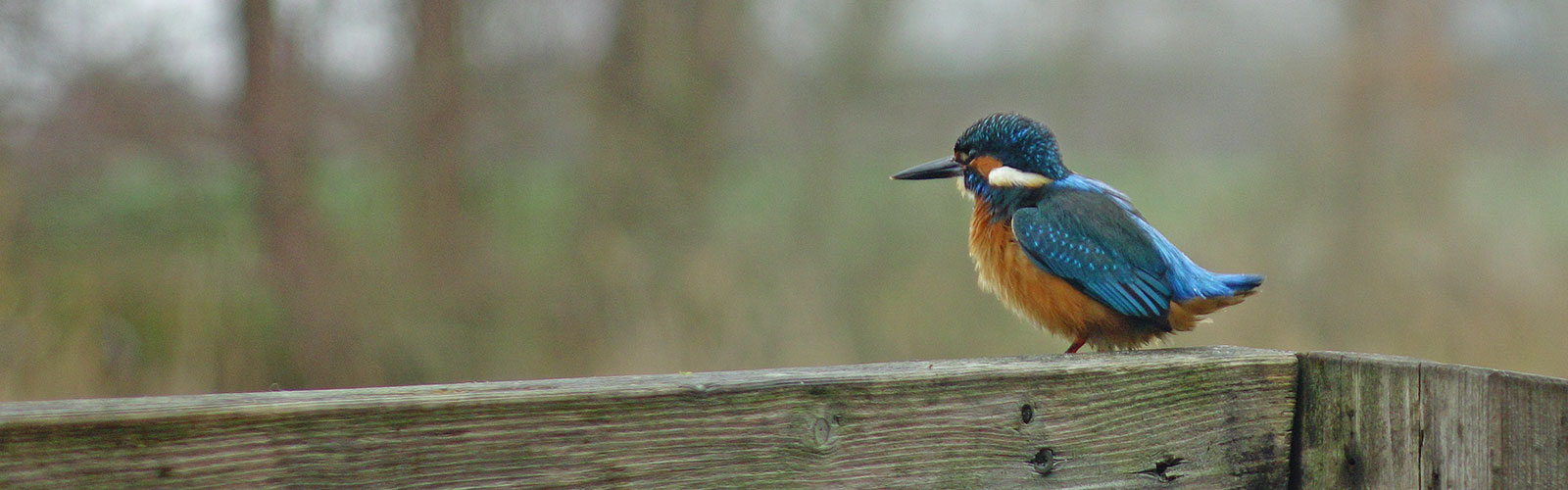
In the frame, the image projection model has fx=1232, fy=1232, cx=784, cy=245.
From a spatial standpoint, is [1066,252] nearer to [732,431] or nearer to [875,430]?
[875,430]

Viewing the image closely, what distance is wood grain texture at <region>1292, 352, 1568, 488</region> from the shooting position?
52.2 inches

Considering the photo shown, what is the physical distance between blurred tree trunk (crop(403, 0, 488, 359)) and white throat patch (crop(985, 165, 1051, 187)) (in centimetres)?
287

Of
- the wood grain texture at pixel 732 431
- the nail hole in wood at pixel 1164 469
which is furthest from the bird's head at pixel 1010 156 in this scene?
the nail hole in wood at pixel 1164 469

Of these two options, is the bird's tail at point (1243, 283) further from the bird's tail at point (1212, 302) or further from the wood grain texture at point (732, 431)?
the wood grain texture at point (732, 431)

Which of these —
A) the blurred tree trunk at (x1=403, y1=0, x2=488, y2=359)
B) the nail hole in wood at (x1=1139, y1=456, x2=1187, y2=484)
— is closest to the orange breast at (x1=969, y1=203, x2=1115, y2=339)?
the nail hole in wood at (x1=1139, y1=456, x2=1187, y2=484)

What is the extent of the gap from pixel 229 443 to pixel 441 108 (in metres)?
4.01

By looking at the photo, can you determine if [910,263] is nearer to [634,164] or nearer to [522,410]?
[634,164]

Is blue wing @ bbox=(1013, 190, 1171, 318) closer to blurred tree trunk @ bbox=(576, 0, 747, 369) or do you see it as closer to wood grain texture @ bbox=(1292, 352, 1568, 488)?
wood grain texture @ bbox=(1292, 352, 1568, 488)

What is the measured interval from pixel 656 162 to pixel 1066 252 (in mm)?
3091

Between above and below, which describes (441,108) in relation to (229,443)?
above

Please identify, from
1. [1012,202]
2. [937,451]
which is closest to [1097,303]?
[1012,202]

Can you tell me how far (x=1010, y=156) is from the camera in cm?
276

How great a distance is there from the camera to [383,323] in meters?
4.91

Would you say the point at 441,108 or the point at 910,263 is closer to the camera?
the point at 441,108
